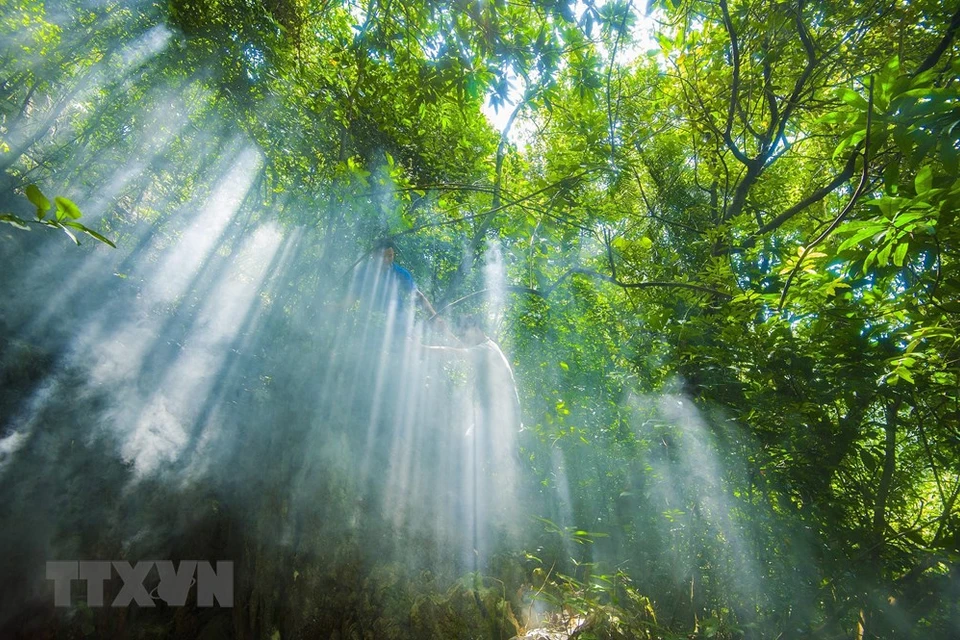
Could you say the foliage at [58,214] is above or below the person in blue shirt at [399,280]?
below

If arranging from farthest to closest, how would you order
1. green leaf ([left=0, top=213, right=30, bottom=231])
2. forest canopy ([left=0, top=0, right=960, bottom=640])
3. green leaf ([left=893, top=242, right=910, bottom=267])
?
1. forest canopy ([left=0, top=0, right=960, bottom=640])
2. green leaf ([left=893, top=242, right=910, bottom=267])
3. green leaf ([left=0, top=213, right=30, bottom=231])

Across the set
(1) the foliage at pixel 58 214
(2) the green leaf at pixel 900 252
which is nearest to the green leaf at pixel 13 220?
(1) the foliage at pixel 58 214

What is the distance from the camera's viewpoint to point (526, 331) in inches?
211

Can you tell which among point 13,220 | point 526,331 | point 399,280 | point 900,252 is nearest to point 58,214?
point 13,220

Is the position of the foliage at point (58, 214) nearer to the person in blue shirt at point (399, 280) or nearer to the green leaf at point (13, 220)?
the green leaf at point (13, 220)

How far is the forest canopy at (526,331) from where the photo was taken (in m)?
2.36

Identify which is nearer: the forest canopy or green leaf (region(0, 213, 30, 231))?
green leaf (region(0, 213, 30, 231))

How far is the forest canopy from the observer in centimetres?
236

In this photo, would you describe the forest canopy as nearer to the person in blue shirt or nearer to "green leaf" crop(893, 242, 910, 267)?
"green leaf" crop(893, 242, 910, 267)

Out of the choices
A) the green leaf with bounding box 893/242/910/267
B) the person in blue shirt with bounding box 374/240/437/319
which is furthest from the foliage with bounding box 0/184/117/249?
the person in blue shirt with bounding box 374/240/437/319

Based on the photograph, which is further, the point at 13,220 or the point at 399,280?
the point at 399,280

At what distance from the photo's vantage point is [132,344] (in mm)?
3854

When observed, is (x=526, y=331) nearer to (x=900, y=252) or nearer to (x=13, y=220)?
(x=900, y=252)

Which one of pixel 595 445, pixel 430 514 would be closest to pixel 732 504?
pixel 595 445
